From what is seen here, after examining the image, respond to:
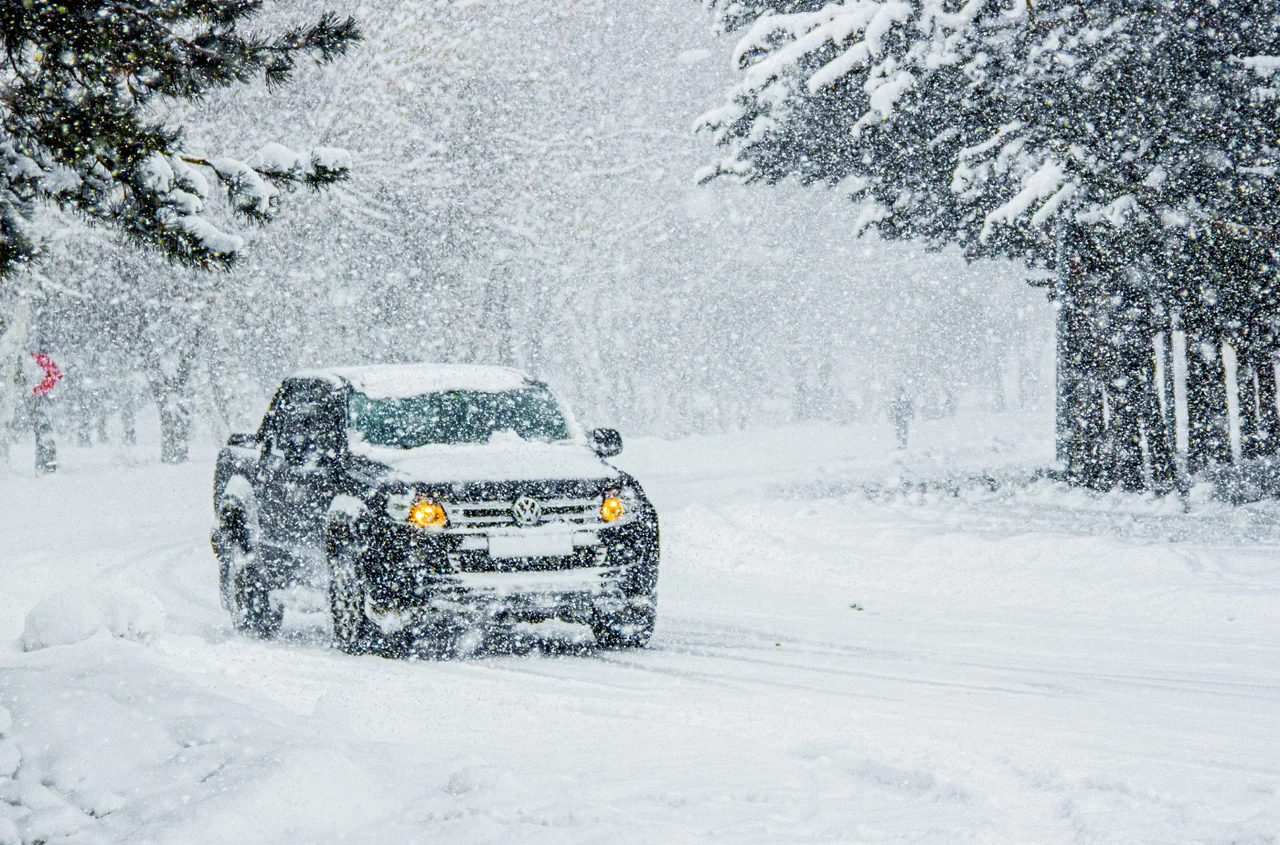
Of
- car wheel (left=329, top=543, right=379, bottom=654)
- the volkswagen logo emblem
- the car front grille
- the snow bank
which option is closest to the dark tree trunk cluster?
the car front grille

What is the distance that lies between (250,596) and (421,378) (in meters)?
2.05

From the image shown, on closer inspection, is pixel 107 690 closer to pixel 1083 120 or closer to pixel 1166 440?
pixel 1083 120

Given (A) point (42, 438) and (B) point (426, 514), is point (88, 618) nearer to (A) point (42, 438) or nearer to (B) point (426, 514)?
(B) point (426, 514)

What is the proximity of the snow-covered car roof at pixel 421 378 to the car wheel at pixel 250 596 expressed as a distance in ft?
4.73

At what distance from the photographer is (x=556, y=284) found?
4359 cm

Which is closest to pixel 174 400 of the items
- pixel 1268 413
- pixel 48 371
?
pixel 48 371

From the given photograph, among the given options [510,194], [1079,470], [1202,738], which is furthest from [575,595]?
[510,194]

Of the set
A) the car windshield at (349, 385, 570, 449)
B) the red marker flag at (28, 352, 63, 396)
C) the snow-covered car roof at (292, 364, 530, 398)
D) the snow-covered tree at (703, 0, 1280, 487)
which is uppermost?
the snow-covered tree at (703, 0, 1280, 487)

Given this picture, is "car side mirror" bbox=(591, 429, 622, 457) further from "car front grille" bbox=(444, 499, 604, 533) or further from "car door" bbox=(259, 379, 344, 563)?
"car door" bbox=(259, 379, 344, 563)

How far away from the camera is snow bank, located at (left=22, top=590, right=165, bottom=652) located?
7574 mm

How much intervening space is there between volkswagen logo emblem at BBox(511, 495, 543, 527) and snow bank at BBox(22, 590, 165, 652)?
2256mm

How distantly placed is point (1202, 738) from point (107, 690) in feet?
16.0

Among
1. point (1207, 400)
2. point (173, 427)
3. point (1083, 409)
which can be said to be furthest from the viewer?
point (173, 427)

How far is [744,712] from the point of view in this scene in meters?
6.85
